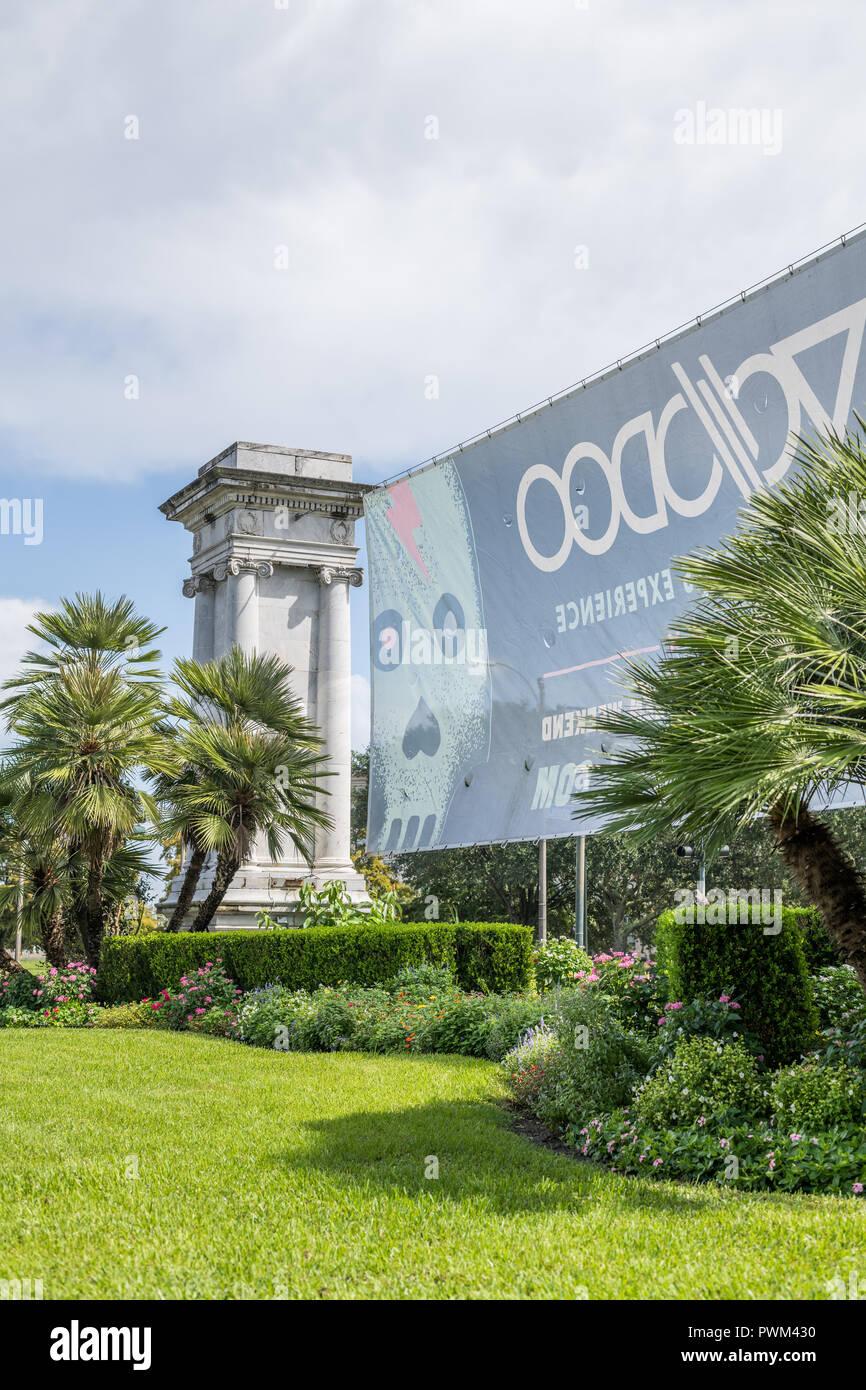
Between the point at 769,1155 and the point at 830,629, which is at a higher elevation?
the point at 830,629

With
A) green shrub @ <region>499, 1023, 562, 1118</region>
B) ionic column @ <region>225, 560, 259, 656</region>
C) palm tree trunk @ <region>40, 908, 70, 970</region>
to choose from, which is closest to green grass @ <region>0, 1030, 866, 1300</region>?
green shrub @ <region>499, 1023, 562, 1118</region>

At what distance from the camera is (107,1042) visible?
49.0 ft

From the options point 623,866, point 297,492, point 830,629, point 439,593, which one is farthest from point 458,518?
point 623,866

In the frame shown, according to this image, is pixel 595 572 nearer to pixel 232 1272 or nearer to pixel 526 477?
pixel 526 477

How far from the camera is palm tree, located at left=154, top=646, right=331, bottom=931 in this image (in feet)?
61.8

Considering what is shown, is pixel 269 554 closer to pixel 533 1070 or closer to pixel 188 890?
pixel 188 890

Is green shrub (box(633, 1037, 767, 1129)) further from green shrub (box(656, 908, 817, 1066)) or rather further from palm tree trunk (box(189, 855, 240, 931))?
palm tree trunk (box(189, 855, 240, 931))

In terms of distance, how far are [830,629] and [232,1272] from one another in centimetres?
435

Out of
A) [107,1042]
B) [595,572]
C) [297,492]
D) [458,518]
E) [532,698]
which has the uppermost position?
[297,492]

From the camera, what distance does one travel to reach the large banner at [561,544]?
1325 cm

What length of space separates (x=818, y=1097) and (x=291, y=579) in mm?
17902

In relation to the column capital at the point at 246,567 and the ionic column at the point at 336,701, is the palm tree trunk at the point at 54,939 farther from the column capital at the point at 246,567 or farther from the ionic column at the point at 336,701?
the column capital at the point at 246,567
